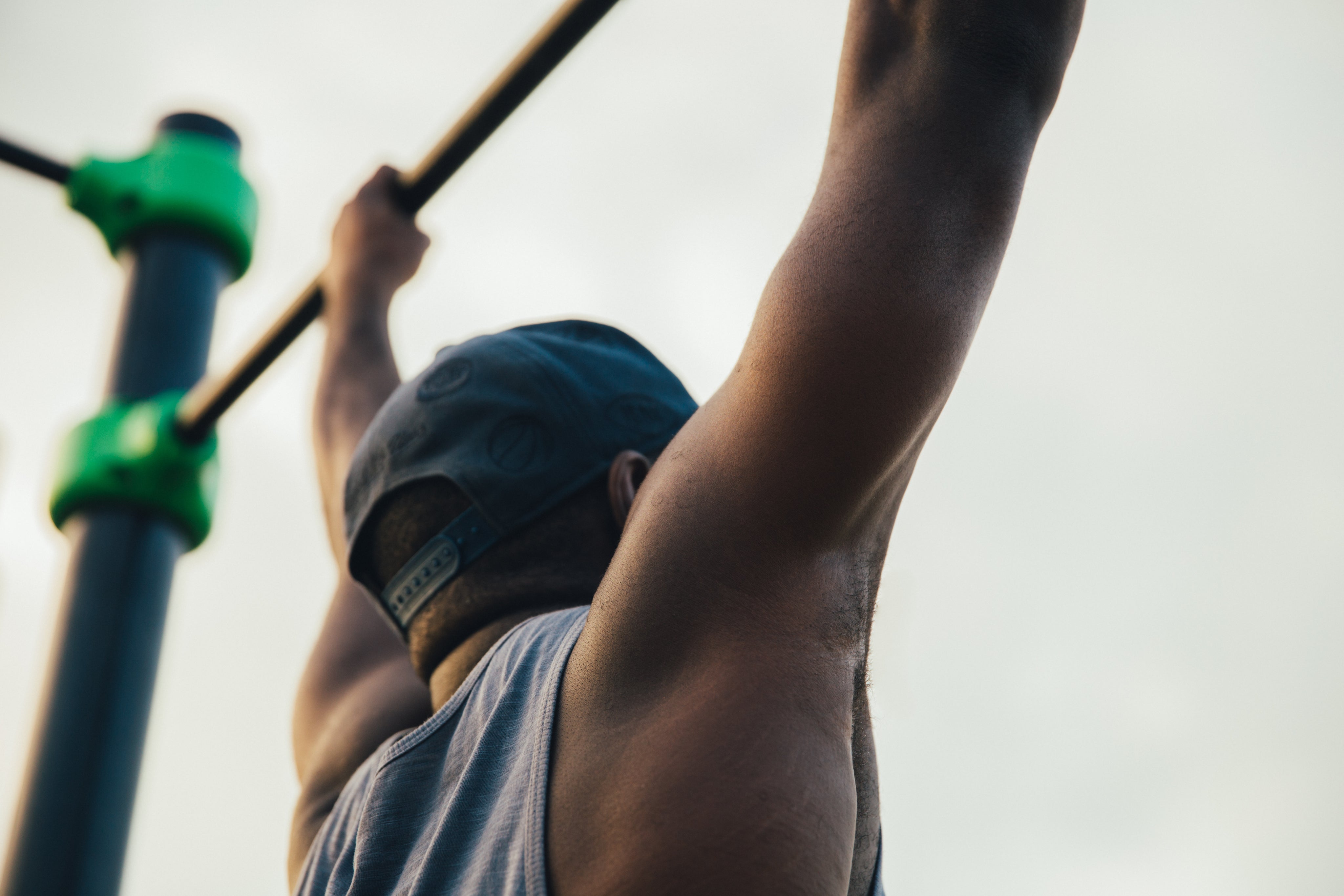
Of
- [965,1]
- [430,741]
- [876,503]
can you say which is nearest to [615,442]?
[430,741]

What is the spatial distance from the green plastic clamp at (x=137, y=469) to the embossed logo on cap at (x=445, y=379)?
0.99 meters

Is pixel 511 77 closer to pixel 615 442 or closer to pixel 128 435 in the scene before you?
pixel 615 442

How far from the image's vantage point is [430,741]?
1.39 m

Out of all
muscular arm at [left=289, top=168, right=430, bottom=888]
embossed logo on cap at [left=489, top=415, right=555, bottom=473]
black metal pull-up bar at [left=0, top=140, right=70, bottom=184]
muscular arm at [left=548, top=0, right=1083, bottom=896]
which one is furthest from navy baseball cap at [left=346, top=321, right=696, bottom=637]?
black metal pull-up bar at [left=0, top=140, right=70, bottom=184]

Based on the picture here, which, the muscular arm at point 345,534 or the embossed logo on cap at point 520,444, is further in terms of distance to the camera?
the muscular arm at point 345,534

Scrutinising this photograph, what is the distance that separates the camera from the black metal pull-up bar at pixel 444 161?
6.49ft

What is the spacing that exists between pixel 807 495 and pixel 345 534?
1112mm

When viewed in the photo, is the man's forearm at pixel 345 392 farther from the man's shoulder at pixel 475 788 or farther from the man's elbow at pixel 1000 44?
the man's elbow at pixel 1000 44

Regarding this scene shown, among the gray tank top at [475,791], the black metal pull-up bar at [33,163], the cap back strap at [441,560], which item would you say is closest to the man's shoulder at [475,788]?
the gray tank top at [475,791]

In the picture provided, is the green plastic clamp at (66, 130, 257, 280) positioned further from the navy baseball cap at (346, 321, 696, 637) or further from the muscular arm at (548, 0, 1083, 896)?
the muscular arm at (548, 0, 1083, 896)

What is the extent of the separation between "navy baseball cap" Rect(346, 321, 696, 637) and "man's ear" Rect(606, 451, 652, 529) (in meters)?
0.02

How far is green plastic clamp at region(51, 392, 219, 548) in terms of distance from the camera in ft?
8.23

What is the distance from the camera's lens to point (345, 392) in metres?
2.61

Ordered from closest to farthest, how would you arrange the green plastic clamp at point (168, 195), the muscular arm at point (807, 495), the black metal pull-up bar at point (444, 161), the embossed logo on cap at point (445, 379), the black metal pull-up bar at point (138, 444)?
the muscular arm at point (807, 495)
the embossed logo on cap at point (445, 379)
the black metal pull-up bar at point (444, 161)
the black metal pull-up bar at point (138, 444)
the green plastic clamp at point (168, 195)
